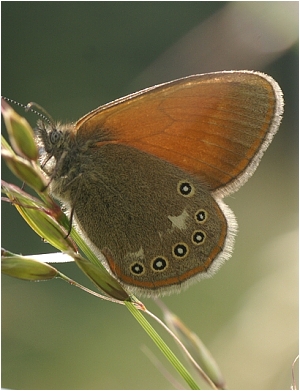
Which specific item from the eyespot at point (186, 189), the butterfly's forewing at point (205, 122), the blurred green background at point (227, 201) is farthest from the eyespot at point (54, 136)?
the blurred green background at point (227, 201)

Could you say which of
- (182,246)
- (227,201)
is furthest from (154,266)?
(227,201)

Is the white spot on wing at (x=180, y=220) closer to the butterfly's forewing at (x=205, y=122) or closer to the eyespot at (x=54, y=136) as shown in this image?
the butterfly's forewing at (x=205, y=122)

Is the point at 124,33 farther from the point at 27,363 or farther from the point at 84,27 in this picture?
the point at 27,363

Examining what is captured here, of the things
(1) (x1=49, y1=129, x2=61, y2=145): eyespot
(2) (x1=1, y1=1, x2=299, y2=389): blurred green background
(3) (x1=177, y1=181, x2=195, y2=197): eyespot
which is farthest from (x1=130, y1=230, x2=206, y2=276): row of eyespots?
(2) (x1=1, y1=1, x2=299, y2=389): blurred green background

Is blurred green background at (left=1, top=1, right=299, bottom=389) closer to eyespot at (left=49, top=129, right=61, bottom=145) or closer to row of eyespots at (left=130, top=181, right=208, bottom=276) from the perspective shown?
row of eyespots at (left=130, top=181, right=208, bottom=276)

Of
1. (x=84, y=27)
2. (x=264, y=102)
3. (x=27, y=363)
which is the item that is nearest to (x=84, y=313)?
(x=27, y=363)

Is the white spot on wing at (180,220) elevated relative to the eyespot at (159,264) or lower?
elevated

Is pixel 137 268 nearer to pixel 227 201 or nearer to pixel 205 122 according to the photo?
pixel 205 122

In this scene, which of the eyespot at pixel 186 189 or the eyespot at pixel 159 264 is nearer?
the eyespot at pixel 159 264
